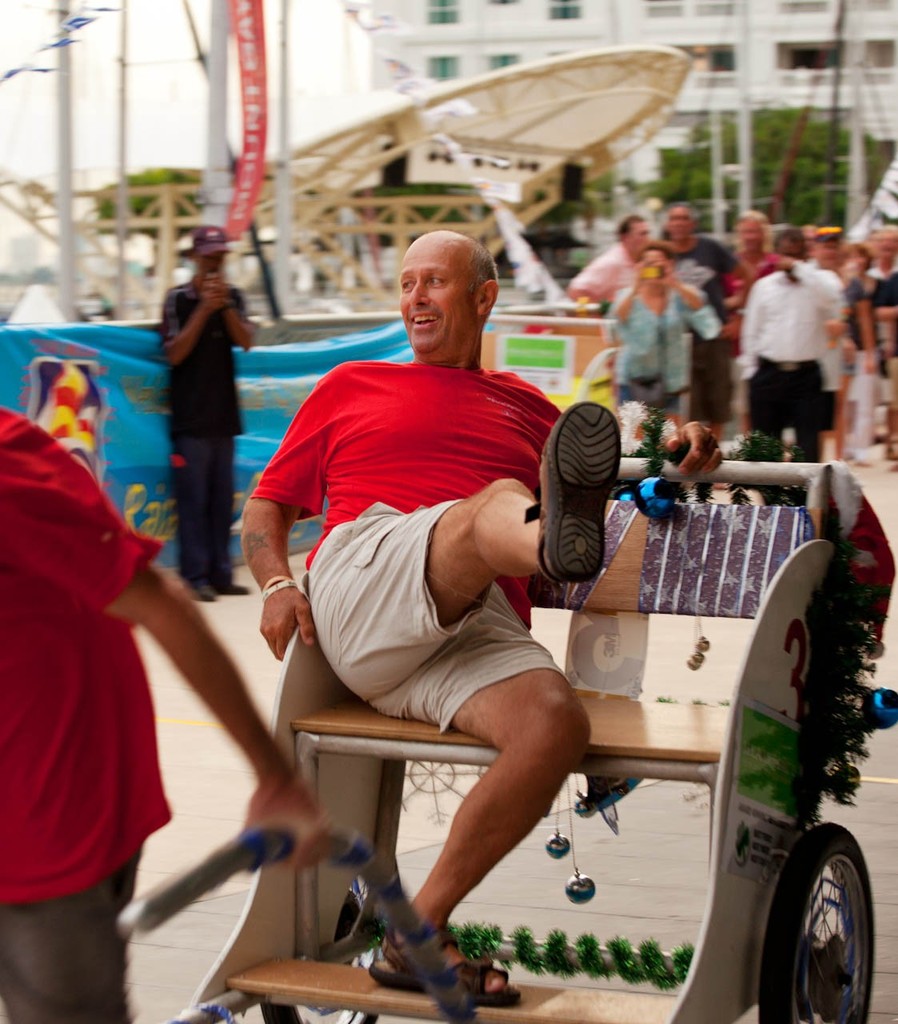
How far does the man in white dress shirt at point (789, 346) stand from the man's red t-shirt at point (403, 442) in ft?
25.9

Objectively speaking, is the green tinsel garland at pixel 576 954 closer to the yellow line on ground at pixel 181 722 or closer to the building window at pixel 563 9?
the yellow line on ground at pixel 181 722

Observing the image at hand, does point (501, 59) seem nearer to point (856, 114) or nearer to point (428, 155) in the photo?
point (428, 155)

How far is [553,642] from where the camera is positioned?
26.6 feet

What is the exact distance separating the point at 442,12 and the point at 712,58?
16.2 m

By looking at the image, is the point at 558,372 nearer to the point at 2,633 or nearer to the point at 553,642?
the point at 553,642

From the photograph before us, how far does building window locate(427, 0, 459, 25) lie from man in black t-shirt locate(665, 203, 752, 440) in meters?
66.8

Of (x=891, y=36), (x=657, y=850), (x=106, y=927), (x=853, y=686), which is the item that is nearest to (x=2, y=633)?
(x=106, y=927)

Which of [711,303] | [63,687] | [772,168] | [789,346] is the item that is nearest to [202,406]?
[789,346]

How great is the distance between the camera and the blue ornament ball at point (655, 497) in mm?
3812

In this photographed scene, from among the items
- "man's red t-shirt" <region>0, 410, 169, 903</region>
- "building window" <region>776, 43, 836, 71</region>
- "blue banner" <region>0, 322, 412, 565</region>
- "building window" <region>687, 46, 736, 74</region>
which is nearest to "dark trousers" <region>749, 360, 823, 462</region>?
"blue banner" <region>0, 322, 412, 565</region>

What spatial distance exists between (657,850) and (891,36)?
271 ft

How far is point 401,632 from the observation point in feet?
11.2

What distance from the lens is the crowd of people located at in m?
11.6

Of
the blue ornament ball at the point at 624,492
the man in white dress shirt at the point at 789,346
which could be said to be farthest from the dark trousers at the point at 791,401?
the blue ornament ball at the point at 624,492
